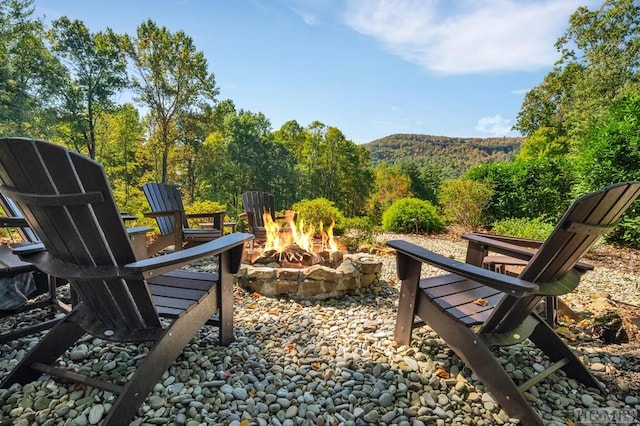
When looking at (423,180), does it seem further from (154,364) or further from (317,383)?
(154,364)

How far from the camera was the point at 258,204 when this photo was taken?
459 cm

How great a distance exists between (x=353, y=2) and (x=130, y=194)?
540 inches

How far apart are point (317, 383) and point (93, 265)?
1.13 m

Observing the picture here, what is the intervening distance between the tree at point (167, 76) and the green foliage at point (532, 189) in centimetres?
1146

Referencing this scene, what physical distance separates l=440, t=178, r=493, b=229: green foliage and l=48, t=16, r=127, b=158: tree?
12271mm

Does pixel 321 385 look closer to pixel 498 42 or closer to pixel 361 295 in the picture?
pixel 361 295

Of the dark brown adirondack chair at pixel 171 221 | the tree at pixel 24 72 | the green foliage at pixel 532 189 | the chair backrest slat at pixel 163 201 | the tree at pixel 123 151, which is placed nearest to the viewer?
the dark brown adirondack chair at pixel 171 221

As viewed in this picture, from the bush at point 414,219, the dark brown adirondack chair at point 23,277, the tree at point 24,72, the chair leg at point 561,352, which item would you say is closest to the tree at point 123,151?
the tree at point 24,72

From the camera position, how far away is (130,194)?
560 inches

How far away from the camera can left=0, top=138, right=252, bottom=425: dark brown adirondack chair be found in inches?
40.3

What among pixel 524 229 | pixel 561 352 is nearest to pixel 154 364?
pixel 561 352

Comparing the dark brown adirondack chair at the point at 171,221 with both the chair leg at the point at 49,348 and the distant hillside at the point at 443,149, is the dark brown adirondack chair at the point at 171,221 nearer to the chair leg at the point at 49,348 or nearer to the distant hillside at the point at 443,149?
the chair leg at the point at 49,348

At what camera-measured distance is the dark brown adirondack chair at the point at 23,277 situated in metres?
1.74

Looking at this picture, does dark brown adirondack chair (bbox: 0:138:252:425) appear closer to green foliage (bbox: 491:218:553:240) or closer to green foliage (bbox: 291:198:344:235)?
green foliage (bbox: 291:198:344:235)
